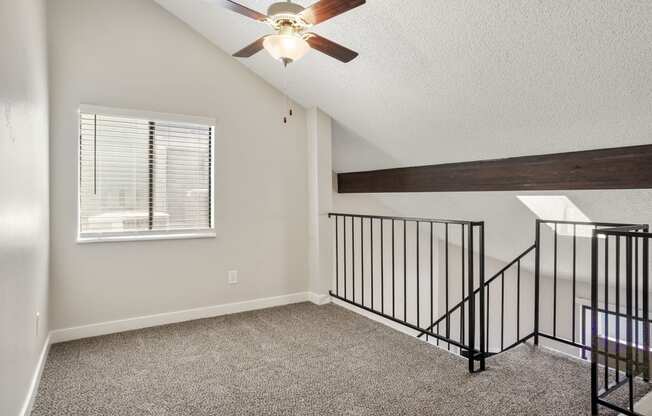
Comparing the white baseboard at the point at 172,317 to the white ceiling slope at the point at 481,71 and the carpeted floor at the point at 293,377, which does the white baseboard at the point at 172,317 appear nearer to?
the carpeted floor at the point at 293,377

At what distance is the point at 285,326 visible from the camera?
347cm

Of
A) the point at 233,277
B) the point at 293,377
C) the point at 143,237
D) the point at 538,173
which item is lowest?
the point at 293,377

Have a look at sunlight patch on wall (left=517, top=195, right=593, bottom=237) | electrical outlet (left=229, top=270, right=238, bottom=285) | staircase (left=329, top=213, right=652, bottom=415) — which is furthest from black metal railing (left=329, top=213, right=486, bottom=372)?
electrical outlet (left=229, top=270, right=238, bottom=285)

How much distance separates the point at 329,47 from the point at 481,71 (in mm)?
1031

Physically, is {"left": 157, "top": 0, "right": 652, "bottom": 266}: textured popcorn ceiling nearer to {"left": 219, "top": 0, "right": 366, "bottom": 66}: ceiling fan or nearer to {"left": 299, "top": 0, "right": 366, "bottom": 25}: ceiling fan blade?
{"left": 219, "top": 0, "right": 366, "bottom": 66}: ceiling fan

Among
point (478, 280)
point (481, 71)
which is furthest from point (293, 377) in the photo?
point (478, 280)

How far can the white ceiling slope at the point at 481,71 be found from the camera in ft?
6.72

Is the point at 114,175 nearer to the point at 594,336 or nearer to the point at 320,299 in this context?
the point at 320,299

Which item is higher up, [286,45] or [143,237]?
[286,45]

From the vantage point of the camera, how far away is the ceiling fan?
1868mm

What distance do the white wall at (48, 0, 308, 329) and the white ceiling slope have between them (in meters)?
0.36

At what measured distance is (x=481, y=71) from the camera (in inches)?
100

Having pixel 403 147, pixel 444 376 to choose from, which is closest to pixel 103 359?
pixel 444 376

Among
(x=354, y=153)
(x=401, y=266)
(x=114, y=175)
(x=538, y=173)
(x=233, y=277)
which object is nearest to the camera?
(x=538, y=173)
